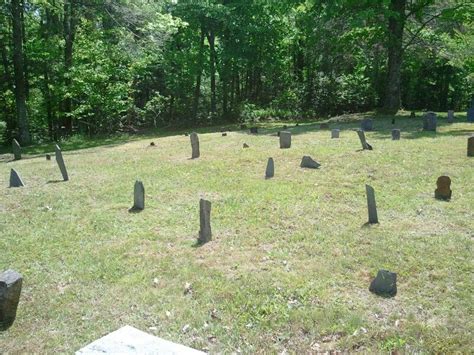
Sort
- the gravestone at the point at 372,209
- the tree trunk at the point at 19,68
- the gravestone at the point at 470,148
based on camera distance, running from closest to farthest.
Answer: the gravestone at the point at 372,209, the gravestone at the point at 470,148, the tree trunk at the point at 19,68

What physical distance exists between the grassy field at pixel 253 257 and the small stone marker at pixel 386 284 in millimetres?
127

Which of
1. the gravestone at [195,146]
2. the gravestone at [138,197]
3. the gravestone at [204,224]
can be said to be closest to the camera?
the gravestone at [204,224]

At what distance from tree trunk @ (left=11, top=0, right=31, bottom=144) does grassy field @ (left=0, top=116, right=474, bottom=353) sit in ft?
36.1

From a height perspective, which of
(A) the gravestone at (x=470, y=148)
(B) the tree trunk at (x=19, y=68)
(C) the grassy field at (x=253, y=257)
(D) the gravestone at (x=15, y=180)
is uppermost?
(B) the tree trunk at (x=19, y=68)

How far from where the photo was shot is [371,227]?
720cm

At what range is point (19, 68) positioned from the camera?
20469mm

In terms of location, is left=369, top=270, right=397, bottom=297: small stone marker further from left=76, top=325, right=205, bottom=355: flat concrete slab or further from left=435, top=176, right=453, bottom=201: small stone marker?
left=435, top=176, right=453, bottom=201: small stone marker

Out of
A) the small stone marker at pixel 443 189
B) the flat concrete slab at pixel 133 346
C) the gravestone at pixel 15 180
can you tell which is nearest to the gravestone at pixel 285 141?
the small stone marker at pixel 443 189

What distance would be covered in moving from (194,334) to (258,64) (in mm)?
25246

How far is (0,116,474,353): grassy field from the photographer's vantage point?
477 cm

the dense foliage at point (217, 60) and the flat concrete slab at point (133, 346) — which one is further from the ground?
the dense foliage at point (217, 60)

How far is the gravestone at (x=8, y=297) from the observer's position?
5.05 m

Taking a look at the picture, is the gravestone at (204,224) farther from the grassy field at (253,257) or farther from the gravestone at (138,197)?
the gravestone at (138,197)

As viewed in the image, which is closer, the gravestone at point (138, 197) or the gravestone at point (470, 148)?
the gravestone at point (138, 197)
